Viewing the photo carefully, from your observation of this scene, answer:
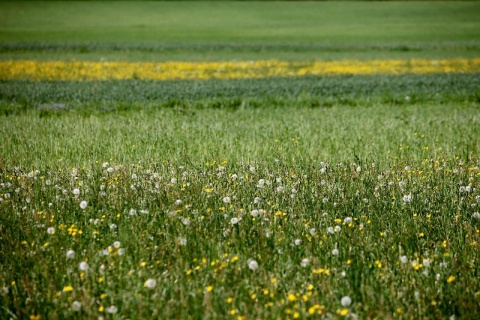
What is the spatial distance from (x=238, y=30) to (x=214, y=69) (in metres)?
38.5

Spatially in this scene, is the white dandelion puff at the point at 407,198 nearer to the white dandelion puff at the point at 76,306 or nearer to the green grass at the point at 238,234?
the green grass at the point at 238,234

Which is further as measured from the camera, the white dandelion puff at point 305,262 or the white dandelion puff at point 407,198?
the white dandelion puff at point 407,198

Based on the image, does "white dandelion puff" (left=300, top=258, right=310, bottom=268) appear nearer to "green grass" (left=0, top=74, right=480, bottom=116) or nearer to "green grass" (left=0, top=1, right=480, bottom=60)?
"green grass" (left=0, top=74, right=480, bottom=116)

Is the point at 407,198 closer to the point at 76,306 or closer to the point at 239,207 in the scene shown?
the point at 239,207

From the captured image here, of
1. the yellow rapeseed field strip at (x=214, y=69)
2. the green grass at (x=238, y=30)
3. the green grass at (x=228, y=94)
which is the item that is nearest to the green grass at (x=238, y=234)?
the green grass at (x=228, y=94)

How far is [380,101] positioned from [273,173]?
11.5 m

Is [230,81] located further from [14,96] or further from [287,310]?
[287,310]

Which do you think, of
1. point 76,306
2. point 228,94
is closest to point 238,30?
point 228,94

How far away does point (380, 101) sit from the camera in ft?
57.0

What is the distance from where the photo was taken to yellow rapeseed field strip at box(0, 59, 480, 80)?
24.8m

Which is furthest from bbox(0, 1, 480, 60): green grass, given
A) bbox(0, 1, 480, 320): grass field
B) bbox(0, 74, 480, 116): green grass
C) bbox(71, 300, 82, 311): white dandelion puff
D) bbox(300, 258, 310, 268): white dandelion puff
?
bbox(71, 300, 82, 311): white dandelion puff

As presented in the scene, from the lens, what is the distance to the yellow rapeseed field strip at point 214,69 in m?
24.8

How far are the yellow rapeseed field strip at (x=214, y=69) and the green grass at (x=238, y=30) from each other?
17.4 feet

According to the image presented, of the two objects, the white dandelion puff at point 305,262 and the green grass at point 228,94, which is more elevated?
the white dandelion puff at point 305,262
